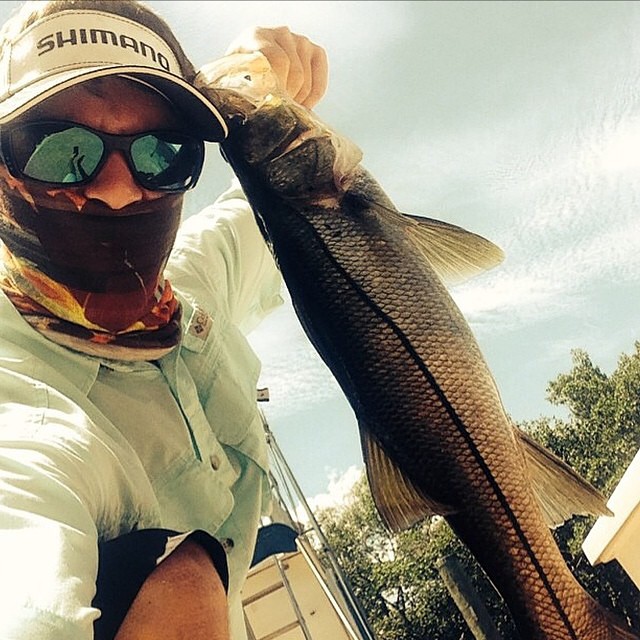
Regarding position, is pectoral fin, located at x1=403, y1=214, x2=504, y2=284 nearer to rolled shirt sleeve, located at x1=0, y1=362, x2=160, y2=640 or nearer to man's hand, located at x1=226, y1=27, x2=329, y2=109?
man's hand, located at x1=226, y1=27, x2=329, y2=109

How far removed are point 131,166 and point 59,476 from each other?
0.75m

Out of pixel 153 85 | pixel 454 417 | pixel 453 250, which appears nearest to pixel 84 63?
pixel 153 85

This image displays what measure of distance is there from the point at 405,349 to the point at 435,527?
46.0 ft

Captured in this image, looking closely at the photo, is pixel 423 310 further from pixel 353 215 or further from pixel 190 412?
pixel 190 412

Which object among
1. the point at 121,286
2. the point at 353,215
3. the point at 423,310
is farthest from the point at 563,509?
the point at 121,286

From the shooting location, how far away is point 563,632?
1194mm

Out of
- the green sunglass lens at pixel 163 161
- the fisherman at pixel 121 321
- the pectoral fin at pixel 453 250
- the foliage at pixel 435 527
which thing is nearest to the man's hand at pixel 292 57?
the fisherman at pixel 121 321

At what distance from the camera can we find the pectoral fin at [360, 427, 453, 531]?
123cm

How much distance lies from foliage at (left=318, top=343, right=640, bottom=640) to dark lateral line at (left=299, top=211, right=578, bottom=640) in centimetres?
1408

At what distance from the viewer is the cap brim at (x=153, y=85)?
146cm

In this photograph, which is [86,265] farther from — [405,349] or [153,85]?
[405,349]

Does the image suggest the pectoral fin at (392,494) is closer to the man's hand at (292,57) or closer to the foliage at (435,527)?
the man's hand at (292,57)

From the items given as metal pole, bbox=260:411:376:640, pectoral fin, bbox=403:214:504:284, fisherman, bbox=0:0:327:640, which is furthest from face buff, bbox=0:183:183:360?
metal pole, bbox=260:411:376:640

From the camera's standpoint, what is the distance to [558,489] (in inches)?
48.9
